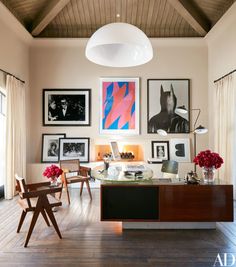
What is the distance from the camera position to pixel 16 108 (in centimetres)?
587

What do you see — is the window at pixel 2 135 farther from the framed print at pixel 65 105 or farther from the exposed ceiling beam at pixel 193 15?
the exposed ceiling beam at pixel 193 15

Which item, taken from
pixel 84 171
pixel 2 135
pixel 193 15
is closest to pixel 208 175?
pixel 84 171

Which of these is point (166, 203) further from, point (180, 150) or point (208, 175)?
point (180, 150)

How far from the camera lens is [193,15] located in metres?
6.08

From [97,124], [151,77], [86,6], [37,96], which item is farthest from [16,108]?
[151,77]

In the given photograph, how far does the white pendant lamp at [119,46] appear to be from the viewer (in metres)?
3.28

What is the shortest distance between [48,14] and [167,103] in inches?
140

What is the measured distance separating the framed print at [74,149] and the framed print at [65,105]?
17.6 inches

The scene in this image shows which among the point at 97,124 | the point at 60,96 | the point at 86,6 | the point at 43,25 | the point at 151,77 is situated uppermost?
the point at 86,6

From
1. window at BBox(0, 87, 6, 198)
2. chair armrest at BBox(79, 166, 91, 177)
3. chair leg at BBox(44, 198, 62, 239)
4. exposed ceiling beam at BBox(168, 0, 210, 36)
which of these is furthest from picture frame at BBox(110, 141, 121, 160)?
exposed ceiling beam at BBox(168, 0, 210, 36)

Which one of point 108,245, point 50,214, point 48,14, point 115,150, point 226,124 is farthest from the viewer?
point 115,150

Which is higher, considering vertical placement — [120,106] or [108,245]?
[120,106]

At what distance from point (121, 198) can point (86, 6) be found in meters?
4.74

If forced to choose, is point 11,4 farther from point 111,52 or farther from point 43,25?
point 111,52
